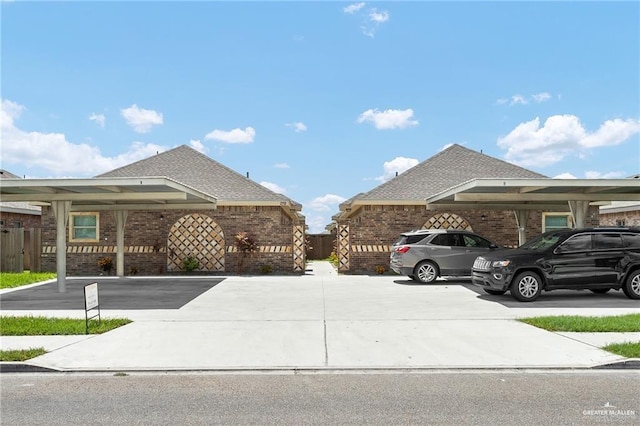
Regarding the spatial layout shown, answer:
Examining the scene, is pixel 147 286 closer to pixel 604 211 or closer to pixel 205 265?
pixel 205 265

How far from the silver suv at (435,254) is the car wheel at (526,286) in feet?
14.4

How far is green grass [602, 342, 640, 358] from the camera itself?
7052 mm

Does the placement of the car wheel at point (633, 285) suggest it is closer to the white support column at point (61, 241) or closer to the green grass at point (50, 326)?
the green grass at point (50, 326)

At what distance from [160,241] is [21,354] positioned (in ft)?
46.6

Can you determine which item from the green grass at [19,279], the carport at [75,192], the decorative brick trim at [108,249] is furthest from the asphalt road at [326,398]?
the decorative brick trim at [108,249]

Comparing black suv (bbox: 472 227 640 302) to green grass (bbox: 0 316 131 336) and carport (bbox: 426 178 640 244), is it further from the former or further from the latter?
green grass (bbox: 0 316 131 336)

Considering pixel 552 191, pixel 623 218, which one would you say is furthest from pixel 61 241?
pixel 623 218

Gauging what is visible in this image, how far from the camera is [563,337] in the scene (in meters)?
8.41

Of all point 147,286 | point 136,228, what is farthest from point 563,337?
point 136,228

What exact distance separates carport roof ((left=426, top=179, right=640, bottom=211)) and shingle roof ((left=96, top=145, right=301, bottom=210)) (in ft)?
24.7

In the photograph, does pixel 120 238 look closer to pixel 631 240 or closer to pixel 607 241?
pixel 607 241

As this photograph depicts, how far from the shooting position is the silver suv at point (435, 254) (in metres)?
16.8

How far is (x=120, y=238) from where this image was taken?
19.7 m

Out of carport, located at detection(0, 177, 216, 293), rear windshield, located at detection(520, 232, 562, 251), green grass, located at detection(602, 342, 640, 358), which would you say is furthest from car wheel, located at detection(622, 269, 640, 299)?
carport, located at detection(0, 177, 216, 293)
